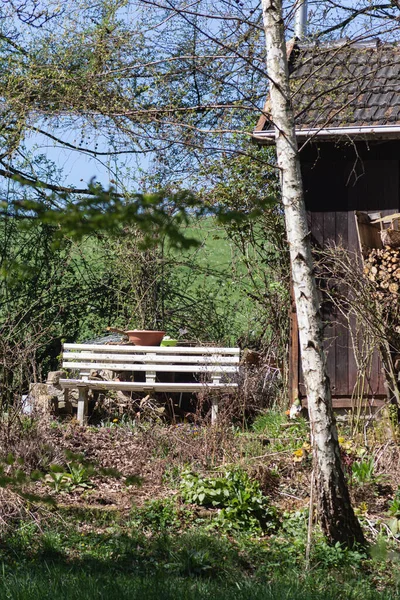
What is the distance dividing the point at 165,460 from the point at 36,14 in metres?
7.80

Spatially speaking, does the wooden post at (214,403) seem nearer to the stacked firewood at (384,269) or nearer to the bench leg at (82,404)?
the bench leg at (82,404)

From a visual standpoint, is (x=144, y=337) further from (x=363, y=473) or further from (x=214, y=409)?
(x=363, y=473)

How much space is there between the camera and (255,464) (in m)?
6.23

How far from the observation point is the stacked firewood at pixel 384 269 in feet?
22.9

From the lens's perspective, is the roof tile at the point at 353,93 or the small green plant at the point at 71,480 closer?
the small green plant at the point at 71,480

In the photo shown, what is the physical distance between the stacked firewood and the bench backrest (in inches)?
77.2

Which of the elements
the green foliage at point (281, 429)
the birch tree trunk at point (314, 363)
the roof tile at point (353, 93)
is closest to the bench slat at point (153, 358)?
the green foliage at point (281, 429)

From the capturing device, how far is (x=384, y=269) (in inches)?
278

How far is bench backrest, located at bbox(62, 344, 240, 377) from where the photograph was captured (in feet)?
27.7

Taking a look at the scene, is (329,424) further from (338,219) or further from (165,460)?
(338,219)

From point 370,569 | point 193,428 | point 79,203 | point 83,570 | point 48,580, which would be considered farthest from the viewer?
point 193,428

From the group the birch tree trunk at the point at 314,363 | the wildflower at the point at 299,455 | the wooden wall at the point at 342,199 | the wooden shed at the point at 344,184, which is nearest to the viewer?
the birch tree trunk at the point at 314,363

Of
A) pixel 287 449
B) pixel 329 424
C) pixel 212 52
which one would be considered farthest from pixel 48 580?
pixel 212 52

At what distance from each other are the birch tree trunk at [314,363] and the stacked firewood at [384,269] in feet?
7.10
